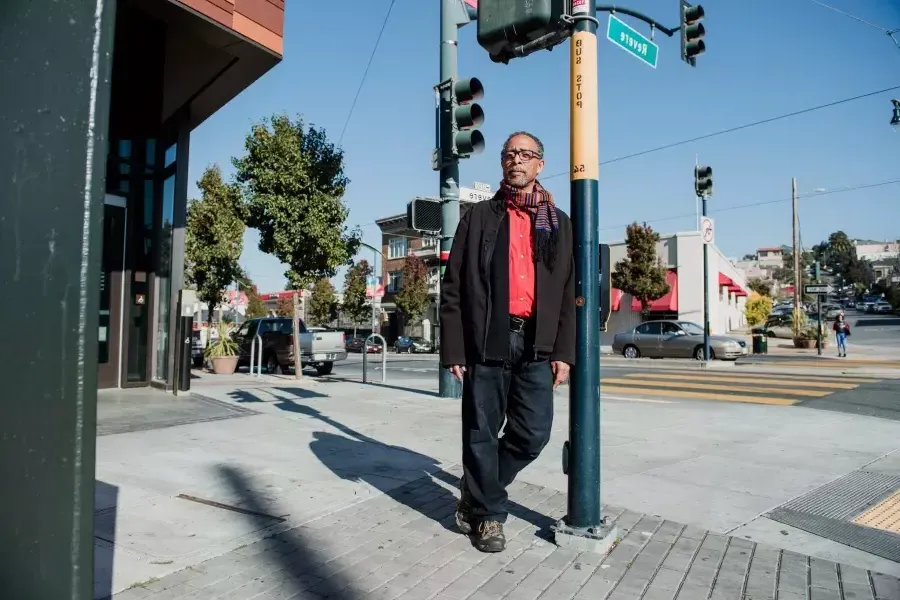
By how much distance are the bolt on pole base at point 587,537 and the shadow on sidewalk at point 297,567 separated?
107 centimetres

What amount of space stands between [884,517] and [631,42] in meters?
4.11

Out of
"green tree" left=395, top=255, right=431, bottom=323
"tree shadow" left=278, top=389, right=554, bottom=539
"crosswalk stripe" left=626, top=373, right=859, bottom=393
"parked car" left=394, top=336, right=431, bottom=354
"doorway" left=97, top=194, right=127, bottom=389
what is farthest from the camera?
"green tree" left=395, top=255, right=431, bottom=323

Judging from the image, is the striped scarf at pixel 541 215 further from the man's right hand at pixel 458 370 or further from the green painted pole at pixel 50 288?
the green painted pole at pixel 50 288

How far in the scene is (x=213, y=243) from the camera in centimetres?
2244

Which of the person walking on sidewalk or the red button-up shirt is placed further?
the person walking on sidewalk

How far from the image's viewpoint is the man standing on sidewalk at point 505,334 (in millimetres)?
3176

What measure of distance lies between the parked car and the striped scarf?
113ft

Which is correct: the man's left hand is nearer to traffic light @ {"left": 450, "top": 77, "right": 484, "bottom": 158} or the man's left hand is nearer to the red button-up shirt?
the red button-up shirt

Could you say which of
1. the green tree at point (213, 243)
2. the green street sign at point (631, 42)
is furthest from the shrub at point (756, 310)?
the green street sign at point (631, 42)

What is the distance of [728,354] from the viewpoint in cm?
2098

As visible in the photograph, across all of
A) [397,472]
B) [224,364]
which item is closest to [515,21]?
[397,472]

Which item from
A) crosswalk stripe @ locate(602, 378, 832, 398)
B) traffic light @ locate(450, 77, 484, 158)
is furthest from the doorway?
crosswalk stripe @ locate(602, 378, 832, 398)

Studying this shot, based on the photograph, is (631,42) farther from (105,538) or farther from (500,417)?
(105,538)

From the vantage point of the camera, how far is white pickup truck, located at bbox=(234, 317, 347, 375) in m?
16.2
